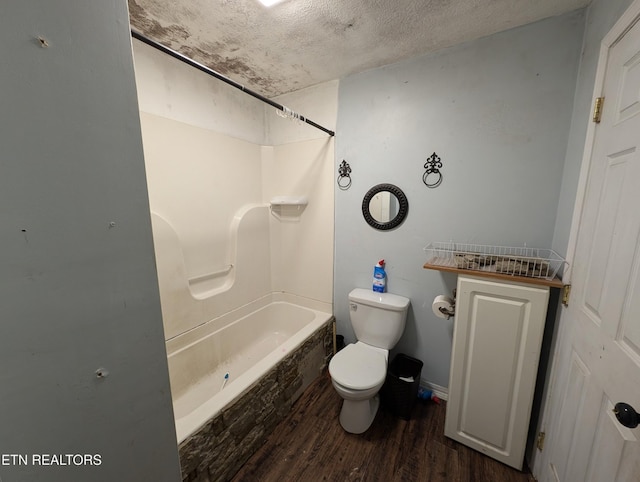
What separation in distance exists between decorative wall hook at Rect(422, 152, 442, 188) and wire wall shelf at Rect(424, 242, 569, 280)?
413 millimetres

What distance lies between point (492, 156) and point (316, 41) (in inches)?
49.1

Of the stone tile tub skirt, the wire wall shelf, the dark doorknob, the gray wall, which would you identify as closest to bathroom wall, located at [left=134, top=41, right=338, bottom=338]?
the stone tile tub skirt

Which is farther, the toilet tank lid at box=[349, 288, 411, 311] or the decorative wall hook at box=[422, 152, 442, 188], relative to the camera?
the toilet tank lid at box=[349, 288, 411, 311]

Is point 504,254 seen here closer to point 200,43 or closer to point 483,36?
point 483,36

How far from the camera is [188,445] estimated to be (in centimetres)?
108

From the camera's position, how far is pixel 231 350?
2.11 metres

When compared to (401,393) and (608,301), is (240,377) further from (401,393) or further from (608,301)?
(608,301)

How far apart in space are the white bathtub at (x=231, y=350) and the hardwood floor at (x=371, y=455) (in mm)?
456

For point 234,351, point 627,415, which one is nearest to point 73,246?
point 627,415

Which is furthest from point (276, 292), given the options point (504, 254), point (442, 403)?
point (504, 254)

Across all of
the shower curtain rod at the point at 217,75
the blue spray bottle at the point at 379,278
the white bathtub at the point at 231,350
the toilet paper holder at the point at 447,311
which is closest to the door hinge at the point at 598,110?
the toilet paper holder at the point at 447,311

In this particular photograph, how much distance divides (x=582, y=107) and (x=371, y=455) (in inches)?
83.1

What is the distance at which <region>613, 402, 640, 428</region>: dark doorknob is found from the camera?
0.62m

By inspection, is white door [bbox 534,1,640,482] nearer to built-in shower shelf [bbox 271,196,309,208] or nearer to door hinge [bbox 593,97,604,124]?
door hinge [bbox 593,97,604,124]
